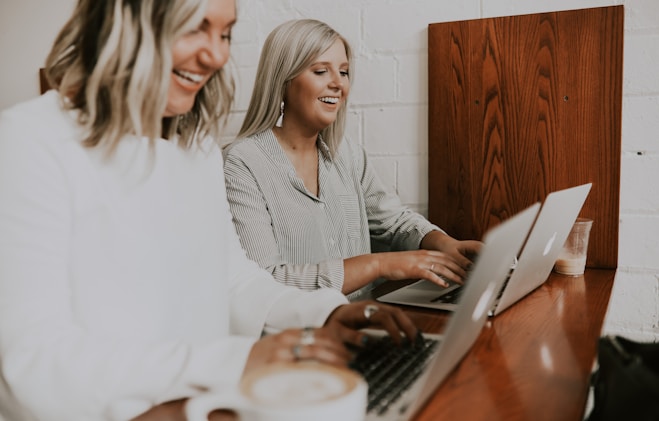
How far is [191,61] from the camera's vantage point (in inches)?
33.2

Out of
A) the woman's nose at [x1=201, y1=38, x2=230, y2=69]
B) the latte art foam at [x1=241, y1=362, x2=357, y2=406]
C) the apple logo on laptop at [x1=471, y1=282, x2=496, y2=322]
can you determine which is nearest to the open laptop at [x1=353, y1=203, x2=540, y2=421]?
the apple logo on laptop at [x1=471, y1=282, x2=496, y2=322]

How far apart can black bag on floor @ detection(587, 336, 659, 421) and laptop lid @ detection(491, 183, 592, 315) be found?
26cm

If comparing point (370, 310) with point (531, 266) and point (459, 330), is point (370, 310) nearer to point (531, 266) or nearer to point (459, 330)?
point (459, 330)

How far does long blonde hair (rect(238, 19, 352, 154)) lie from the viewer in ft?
4.99

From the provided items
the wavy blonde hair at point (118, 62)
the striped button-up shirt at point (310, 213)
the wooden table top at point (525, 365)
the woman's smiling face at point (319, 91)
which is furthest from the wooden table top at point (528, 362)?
the woman's smiling face at point (319, 91)

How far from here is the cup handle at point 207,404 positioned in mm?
431

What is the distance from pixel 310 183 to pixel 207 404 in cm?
118

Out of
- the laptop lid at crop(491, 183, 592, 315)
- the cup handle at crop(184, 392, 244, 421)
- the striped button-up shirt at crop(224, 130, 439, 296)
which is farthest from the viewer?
the striped button-up shirt at crop(224, 130, 439, 296)

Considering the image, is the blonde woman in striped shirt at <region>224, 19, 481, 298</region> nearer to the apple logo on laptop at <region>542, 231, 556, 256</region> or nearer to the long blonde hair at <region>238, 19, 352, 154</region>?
the long blonde hair at <region>238, 19, 352, 154</region>

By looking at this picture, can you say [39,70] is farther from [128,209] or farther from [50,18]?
[128,209]

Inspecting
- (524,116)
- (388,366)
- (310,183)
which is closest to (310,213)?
(310,183)

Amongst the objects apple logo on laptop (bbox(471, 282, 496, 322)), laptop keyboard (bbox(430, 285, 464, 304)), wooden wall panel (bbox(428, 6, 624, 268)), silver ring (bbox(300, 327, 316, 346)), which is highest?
wooden wall panel (bbox(428, 6, 624, 268))

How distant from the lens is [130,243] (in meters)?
0.80

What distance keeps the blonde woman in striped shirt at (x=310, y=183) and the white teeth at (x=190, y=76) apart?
518 mm
